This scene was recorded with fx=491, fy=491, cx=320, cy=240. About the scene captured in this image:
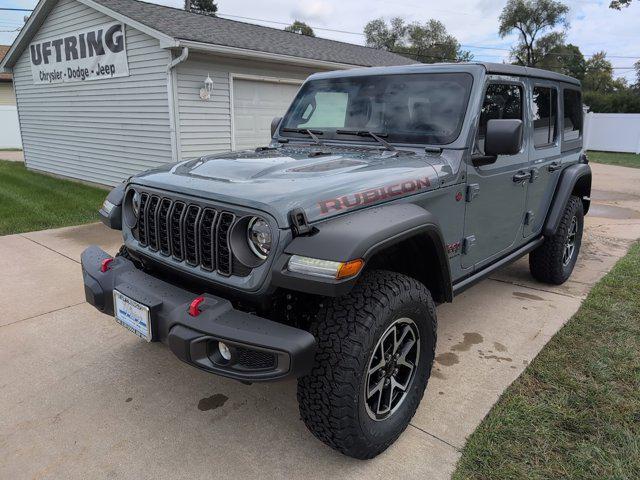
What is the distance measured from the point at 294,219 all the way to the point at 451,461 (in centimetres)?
141

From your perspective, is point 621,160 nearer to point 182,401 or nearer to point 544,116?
point 544,116

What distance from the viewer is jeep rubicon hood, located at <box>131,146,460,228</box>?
2.17 m

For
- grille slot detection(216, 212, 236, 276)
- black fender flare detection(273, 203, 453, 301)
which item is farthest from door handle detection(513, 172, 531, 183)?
grille slot detection(216, 212, 236, 276)

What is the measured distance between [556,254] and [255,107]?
22.1 feet

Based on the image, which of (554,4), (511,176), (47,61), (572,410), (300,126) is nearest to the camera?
(572,410)

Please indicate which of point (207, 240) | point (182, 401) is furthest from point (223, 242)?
point (182, 401)

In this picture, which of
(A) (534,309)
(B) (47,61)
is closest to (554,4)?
(B) (47,61)

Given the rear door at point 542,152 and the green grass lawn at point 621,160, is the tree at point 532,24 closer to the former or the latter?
→ the green grass lawn at point 621,160

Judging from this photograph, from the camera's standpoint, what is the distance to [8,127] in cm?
2141

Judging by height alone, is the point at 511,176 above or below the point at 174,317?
above

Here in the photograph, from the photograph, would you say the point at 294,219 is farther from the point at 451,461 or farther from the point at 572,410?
the point at 572,410

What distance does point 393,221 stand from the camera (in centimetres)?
225

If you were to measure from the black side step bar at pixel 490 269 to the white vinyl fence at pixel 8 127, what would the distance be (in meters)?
23.2

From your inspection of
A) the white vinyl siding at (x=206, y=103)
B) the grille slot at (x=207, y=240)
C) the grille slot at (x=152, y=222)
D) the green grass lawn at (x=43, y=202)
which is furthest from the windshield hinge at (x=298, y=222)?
the white vinyl siding at (x=206, y=103)
